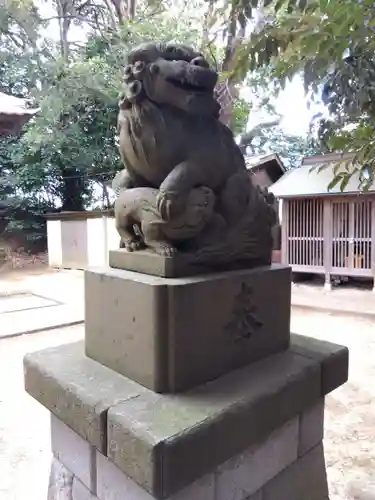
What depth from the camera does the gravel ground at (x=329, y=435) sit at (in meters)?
1.72

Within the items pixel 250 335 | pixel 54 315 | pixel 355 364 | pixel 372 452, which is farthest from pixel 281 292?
pixel 54 315

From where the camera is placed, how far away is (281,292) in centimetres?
121

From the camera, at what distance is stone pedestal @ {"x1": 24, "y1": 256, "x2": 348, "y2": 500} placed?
85cm

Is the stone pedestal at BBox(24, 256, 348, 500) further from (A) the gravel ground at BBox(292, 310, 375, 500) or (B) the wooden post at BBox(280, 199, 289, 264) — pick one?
(B) the wooden post at BBox(280, 199, 289, 264)

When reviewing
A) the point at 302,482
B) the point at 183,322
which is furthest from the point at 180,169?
the point at 302,482

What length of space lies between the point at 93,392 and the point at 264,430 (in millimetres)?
437

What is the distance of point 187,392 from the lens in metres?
0.96

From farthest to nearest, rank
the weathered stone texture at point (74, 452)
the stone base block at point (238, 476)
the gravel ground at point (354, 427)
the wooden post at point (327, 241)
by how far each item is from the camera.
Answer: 1. the wooden post at point (327, 241)
2. the gravel ground at point (354, 427)
3. the weathered stone texture at point (74, 452)
4. the stone base block at point (238, 476)

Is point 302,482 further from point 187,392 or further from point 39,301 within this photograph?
point 39,301

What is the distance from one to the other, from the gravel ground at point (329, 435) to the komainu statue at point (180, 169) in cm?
127

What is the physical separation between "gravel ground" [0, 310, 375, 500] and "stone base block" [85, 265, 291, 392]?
99cm

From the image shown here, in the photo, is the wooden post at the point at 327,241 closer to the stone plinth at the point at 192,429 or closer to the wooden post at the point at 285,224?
the wooden post at the point at 285,224

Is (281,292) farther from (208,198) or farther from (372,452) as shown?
(372,452)

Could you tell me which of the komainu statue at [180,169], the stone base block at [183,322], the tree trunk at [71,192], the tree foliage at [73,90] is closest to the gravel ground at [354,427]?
the stone base block at [183,322]
